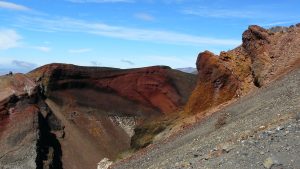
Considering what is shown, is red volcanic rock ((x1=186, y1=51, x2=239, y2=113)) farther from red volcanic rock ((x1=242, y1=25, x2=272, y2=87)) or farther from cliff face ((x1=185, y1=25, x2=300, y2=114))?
red volcanic rock ((x1=242, y1=25, x2=272, y2=87))

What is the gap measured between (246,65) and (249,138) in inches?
521

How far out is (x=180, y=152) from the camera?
1587cm

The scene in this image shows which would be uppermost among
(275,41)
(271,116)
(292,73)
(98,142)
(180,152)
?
(275,41)

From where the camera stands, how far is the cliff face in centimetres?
2188

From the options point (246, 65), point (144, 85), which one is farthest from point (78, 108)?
point (246, 65)

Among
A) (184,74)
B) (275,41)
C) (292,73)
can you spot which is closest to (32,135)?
(275,41)

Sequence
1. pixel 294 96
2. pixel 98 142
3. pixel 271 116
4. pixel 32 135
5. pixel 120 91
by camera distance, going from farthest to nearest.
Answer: pixel 120 91 → pixel 98 142 → pixel 32 135 → pixel 294 96 → pixel 271 116

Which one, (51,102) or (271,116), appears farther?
(51,102)

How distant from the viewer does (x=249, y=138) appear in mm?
11938

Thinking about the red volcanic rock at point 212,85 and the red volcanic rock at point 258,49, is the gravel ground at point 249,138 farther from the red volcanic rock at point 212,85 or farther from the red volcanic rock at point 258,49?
the red volcanic rock at point 212,85

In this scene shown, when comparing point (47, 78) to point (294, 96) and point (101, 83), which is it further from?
point (294, 96)

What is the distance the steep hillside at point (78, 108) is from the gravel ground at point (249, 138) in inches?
391

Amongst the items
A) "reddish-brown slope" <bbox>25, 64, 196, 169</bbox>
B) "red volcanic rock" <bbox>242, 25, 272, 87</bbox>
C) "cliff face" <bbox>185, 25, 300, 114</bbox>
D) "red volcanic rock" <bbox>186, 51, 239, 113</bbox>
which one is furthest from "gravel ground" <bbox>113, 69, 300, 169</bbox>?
"reddish-brown slope" <bbox>25, 64, 196, 169</bbox>

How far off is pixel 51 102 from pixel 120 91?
839 centimetres
